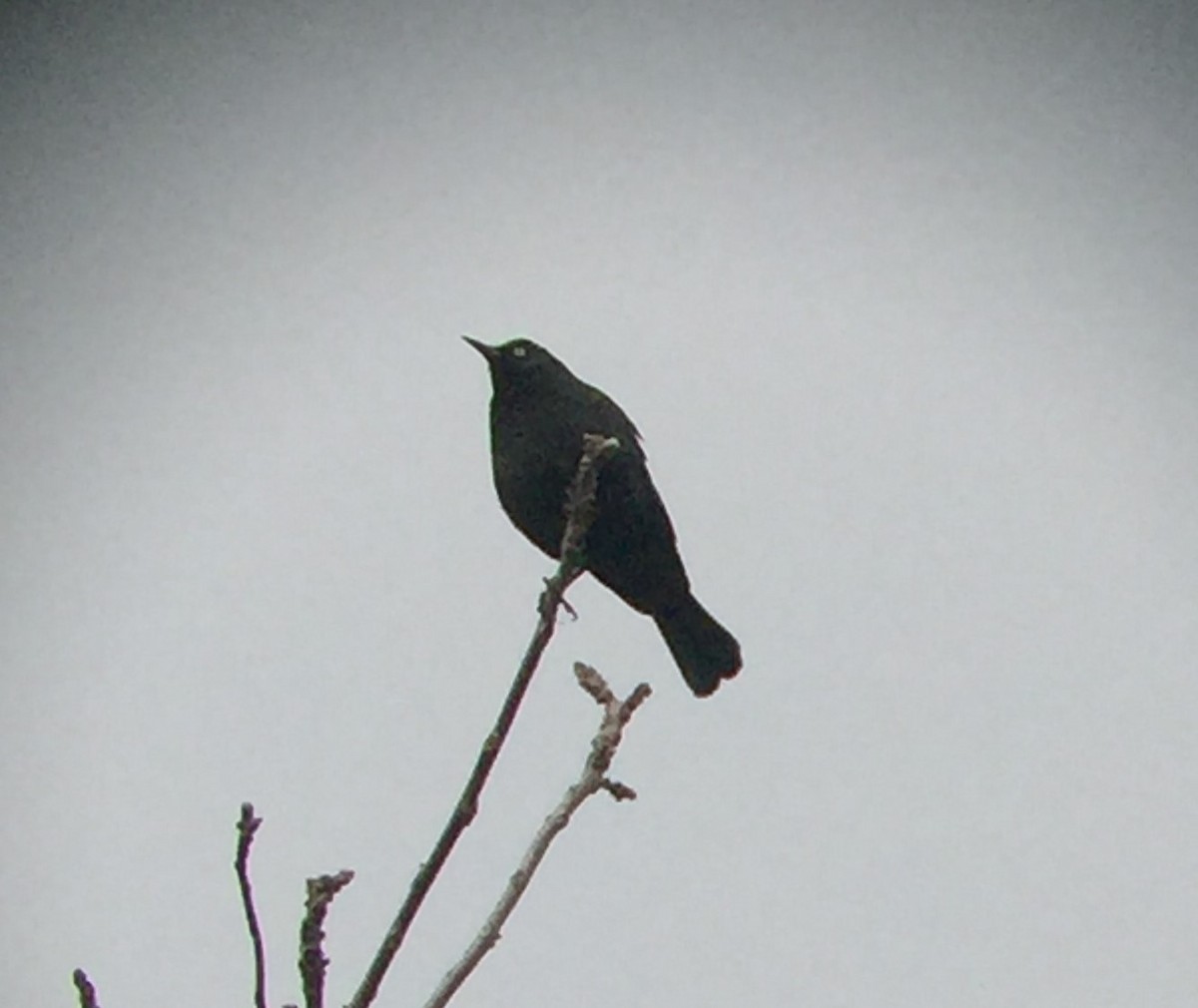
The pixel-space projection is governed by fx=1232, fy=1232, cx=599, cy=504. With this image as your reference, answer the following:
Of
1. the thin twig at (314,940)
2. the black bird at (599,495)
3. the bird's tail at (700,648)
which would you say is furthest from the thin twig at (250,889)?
the bird's tail at (700,648)

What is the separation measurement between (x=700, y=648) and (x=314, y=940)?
155 inches

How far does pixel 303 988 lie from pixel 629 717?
0.92 metres

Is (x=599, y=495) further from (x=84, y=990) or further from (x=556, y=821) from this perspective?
(x=84, y=990)

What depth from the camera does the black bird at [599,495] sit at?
16.3 ft

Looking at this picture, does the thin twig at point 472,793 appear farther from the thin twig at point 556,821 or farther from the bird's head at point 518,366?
the bird's head at point 518,366

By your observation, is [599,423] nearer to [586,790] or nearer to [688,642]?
[688,642]

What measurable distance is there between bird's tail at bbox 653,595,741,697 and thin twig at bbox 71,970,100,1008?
3980 mm

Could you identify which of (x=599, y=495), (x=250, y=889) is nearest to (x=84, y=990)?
(x=250, y=889)

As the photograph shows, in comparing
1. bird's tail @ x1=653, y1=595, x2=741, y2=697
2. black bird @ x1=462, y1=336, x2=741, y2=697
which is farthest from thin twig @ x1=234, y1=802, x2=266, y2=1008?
bird's tail @ x1=653, y1=595, x2=741, y2=697

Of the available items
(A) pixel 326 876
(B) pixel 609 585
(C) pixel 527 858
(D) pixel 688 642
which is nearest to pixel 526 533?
(B) pixel 609 585

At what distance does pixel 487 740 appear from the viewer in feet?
6.52

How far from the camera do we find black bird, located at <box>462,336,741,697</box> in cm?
496

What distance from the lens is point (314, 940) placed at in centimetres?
166

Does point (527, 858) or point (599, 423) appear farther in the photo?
point (599, 423)
